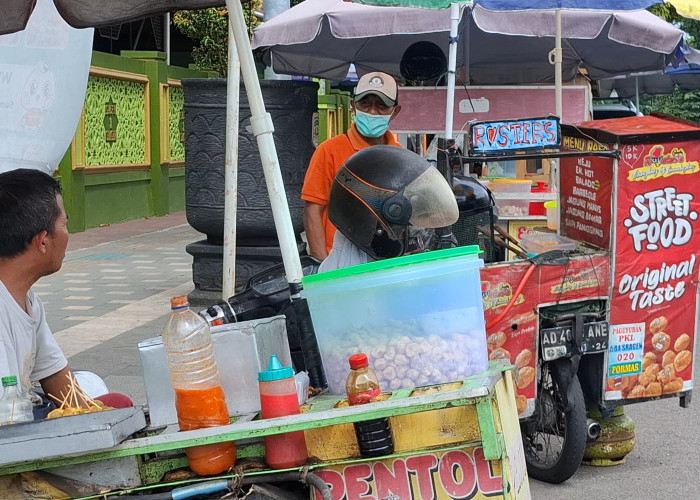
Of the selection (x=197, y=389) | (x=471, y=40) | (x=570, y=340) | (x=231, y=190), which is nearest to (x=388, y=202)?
(x=197, y=389)

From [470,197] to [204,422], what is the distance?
11.6 feet

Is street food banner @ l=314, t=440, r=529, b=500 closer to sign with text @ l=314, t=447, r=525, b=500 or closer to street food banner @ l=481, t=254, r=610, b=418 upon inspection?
sign with text @ l=314, t=447, r=525, b=500

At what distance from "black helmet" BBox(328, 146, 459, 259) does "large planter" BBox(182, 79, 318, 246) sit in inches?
221

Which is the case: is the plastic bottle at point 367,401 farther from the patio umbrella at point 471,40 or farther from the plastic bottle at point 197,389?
the patio umbrella at point 471,40

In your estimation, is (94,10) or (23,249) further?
(94,10)

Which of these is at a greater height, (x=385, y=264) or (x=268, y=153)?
(x=268, y=153)

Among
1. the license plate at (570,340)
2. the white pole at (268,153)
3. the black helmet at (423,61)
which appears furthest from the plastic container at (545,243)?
the black helmet at (423,61)

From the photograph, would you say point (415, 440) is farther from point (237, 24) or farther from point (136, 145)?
point (136, 145)

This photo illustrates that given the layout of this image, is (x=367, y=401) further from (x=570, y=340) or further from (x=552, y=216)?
(x=552, y=216)

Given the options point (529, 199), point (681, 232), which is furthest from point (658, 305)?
point (529, 199)

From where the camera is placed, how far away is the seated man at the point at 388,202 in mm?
3354

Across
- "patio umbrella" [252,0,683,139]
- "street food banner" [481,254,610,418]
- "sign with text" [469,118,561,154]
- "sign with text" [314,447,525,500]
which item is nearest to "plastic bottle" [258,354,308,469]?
"sign with text" [314,447,525,500]

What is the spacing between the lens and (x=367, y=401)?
2.72 metres

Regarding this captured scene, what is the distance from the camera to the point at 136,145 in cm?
1722
